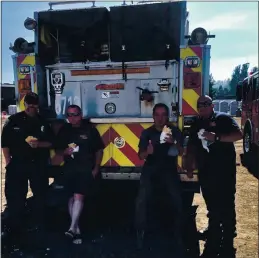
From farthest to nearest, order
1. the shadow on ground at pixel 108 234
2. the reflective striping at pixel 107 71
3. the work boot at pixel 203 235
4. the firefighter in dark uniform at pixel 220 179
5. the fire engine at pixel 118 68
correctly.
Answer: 1. the reflective striping at pixel 107 71
2. the fire engine at pixel 118 68
3. the work boot at pixel 203 235
4. the shadow on ground at pixel 108 234
5. the firefighter in dark uniform at pixel 220 179

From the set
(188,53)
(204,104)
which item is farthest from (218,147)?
(188,53)

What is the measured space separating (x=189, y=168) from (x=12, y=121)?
7.86 ft

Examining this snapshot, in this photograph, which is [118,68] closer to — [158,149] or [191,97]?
[191,97]

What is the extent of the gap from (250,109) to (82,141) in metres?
7.19

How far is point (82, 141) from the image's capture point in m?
4.10

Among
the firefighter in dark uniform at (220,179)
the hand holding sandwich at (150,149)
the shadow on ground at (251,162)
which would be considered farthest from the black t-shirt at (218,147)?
the shadow on ground at (251,162)

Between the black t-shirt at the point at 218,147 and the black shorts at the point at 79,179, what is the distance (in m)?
1.44

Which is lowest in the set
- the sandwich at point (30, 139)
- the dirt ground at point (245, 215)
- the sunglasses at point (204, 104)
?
the dirt ground at point (245, 215)

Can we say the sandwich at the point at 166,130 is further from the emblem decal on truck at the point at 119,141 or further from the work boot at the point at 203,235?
the work boot at the point at 203,235

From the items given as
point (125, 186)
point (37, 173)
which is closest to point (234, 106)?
point (125, 186)

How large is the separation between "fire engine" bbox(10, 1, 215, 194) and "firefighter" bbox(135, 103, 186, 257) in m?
0.67

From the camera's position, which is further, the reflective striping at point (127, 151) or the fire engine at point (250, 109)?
the fire engine at point (250, 109)

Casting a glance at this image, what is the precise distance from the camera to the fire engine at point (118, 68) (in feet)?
14.6

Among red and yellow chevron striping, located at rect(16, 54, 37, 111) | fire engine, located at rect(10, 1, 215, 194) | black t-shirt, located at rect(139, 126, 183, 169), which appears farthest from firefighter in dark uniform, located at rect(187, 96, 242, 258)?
red and yellow chevron striping, located at rect(16, 54, 37, 111)
